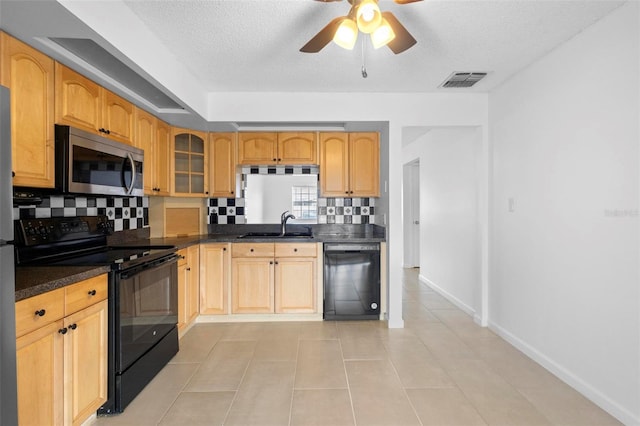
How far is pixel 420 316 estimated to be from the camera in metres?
3.84

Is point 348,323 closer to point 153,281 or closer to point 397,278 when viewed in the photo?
point 397,278

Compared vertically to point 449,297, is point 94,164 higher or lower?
higher

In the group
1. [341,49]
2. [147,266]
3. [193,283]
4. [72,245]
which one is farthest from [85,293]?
[341,49]

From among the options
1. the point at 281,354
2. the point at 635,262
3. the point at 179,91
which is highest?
the point at 179,91

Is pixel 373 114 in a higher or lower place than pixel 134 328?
higher

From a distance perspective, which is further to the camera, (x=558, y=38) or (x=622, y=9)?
(x=558, y=38)

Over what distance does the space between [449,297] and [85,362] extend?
4007 millimetres

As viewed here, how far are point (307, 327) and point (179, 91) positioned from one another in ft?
8.30

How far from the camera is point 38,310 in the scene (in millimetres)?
1458

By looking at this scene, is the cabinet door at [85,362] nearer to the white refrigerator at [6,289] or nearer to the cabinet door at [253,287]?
the white refrigerator at [6,289]

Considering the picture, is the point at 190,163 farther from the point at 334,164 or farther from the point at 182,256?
the point at 334,164

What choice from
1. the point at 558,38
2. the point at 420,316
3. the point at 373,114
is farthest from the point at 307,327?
the point at 558,38

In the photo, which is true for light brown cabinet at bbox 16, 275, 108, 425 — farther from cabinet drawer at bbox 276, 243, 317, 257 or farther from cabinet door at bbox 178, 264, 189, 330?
cabinet drawer at bbox 276, 243, 317, 257

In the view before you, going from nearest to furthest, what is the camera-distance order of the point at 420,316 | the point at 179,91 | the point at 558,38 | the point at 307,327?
1. the point at 558,38
2. the point at 179,91
3. the point at 307,327
4. the point at 420,316
